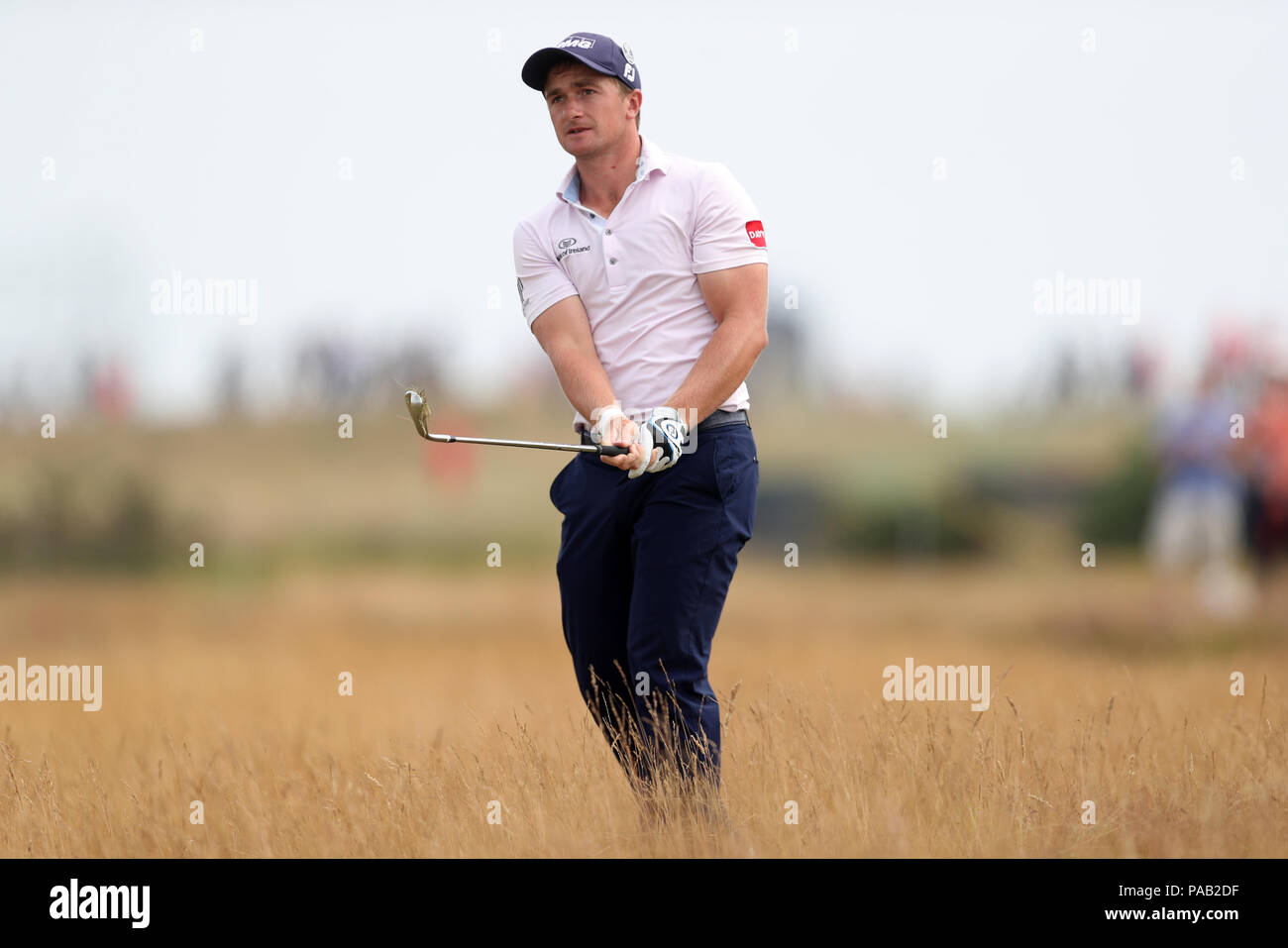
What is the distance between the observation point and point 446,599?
2005cm

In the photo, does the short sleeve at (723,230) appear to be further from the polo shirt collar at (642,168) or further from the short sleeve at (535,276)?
the short sleeve at (535,276)

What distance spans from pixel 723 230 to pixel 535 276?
733 mm

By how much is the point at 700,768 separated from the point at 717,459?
1000 mm

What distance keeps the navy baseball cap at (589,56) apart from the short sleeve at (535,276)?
1.82 feet

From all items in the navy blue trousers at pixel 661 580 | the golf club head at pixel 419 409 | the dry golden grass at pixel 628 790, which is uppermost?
the golf club head at pixel 419 409

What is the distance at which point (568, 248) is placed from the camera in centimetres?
484

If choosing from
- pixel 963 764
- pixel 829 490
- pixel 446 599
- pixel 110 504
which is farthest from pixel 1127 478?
pixel 963 764

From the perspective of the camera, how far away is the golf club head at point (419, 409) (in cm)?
432

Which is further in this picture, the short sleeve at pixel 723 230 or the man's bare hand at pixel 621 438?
the short sleeve at pixel 723 230

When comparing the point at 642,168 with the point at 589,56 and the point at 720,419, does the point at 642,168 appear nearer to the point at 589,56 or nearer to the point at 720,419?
the point at 589,56

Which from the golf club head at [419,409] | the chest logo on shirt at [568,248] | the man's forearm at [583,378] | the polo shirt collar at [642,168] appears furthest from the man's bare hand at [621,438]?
the polo shirt collar at [642,168]

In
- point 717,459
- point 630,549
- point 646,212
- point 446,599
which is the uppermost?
point 646,212

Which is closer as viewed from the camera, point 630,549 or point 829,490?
point 630,549

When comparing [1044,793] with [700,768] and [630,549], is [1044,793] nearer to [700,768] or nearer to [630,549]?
[700,768]
